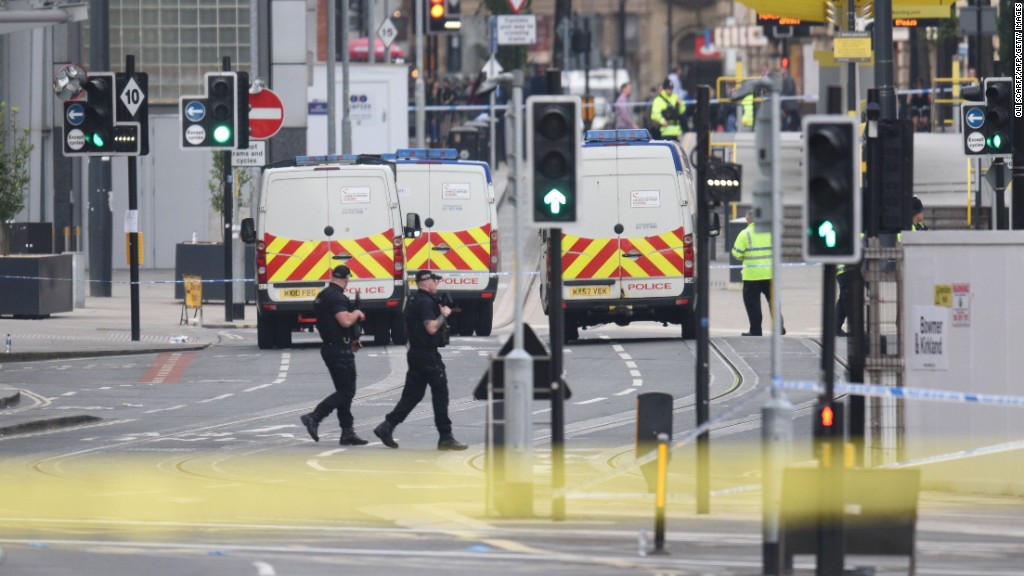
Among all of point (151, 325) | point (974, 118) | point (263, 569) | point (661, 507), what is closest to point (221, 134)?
point (151, 325)

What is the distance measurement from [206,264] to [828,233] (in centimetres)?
2637

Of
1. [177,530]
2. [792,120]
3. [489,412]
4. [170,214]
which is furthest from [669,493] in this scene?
[792,120]

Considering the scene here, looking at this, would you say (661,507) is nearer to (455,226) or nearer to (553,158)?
(553,158)

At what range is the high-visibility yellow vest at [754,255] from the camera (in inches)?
1102

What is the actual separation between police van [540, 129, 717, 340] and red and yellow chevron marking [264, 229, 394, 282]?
2056 millimetres

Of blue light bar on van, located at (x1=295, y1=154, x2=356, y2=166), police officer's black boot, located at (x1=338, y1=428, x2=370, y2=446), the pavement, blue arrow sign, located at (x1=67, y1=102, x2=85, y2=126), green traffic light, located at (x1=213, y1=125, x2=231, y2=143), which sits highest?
blue arrow sign, located at (x1=67, y1=102, x2=85, y2=126)

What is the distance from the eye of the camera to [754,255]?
28219 millimetres

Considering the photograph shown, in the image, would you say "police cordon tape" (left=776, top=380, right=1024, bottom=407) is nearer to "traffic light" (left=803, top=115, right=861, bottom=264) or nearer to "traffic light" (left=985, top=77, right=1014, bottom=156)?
"traffic light" (left=803, top=115, right=861, bottom=264)

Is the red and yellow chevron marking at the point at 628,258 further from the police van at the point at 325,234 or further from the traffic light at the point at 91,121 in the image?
the traffic light at the point at 91,121

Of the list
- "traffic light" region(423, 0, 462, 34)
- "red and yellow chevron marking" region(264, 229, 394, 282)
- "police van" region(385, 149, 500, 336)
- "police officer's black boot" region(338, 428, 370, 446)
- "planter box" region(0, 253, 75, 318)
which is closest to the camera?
"police officer's black boot" region(338, 428, 370, 446)

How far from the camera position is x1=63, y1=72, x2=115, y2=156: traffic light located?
28.6 metres

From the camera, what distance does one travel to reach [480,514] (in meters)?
15.1

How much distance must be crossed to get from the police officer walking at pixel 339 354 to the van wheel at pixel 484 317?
10479mm

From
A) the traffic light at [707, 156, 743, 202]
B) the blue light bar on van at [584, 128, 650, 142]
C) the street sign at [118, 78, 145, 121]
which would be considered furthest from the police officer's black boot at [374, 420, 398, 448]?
the street sign at [118, 78, 145, 121]
